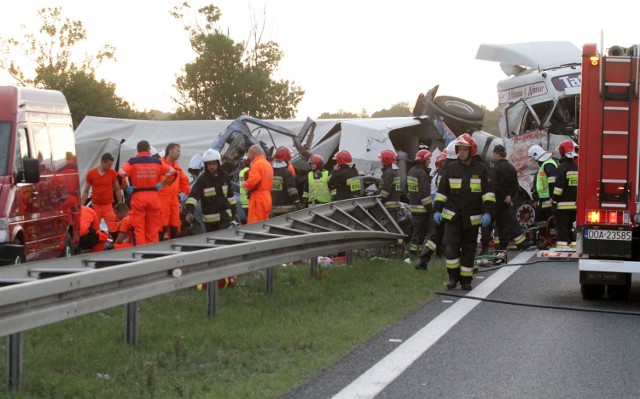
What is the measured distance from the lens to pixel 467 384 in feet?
22.9

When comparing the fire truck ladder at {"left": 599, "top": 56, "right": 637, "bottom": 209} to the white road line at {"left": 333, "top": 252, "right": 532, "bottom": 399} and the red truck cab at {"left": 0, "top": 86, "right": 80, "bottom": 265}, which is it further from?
the red truck cab at {"left": 0, "top": 86, "right": 80, "bottom": 265}

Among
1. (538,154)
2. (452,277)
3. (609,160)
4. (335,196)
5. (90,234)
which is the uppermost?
(538,154)

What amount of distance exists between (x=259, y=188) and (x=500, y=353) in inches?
253

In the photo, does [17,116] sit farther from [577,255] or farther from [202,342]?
[577,255]

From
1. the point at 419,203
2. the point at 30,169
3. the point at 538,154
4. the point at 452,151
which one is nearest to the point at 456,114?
the point at 538,154

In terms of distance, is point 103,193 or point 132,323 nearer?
point 132,323

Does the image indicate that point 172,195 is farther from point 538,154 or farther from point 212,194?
point 538,154

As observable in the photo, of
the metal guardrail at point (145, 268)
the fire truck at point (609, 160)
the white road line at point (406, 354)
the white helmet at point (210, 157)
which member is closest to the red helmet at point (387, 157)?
the metal guardrail at point (145, 268)

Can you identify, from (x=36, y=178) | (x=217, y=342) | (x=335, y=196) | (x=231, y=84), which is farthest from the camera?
(x=231, y=84)

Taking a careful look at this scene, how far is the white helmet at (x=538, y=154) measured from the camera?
65.9 feet

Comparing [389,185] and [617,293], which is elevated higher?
[389,185]

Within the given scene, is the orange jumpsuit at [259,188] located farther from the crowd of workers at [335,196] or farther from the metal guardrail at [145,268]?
the metal guardrail at [145,268]

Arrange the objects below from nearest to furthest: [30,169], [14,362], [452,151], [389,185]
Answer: [14,362] < [30,169] < [452,151] < [389,185]

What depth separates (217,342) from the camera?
8.34m
